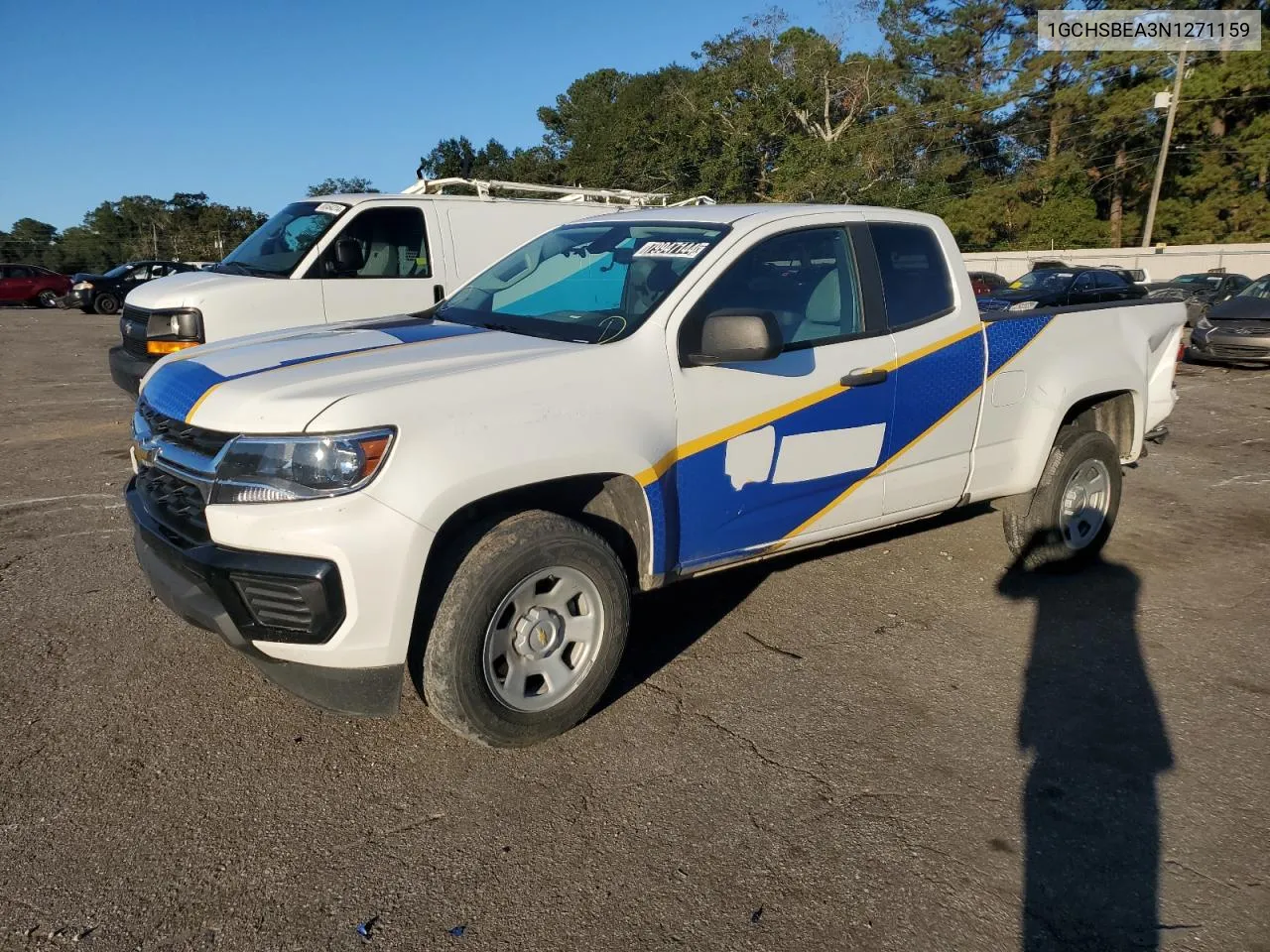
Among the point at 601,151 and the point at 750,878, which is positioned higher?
the point at 601,151

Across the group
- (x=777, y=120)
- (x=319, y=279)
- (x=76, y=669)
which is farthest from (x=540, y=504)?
(x=777, y=120)

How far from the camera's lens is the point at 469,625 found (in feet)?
Answer: 9.74

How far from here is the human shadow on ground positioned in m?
2.52

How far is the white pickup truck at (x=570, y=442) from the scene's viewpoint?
2.80 m

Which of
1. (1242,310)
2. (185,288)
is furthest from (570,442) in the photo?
(1242,310)

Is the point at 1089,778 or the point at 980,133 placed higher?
the point at 980,133

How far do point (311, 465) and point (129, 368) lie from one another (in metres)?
5.40

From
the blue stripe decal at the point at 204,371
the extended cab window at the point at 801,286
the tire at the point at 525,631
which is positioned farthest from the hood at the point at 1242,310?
the tire at the point at 525,631

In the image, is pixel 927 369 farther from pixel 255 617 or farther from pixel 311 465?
pixel 255 617

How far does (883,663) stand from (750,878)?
5.28 feet

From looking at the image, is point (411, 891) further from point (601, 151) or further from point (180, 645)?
point (601, 151)

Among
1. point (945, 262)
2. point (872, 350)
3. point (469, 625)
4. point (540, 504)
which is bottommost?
point (469, 625)

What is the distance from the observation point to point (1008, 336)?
4.59m

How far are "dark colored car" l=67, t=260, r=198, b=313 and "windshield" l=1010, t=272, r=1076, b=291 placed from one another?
20874 millimetres
